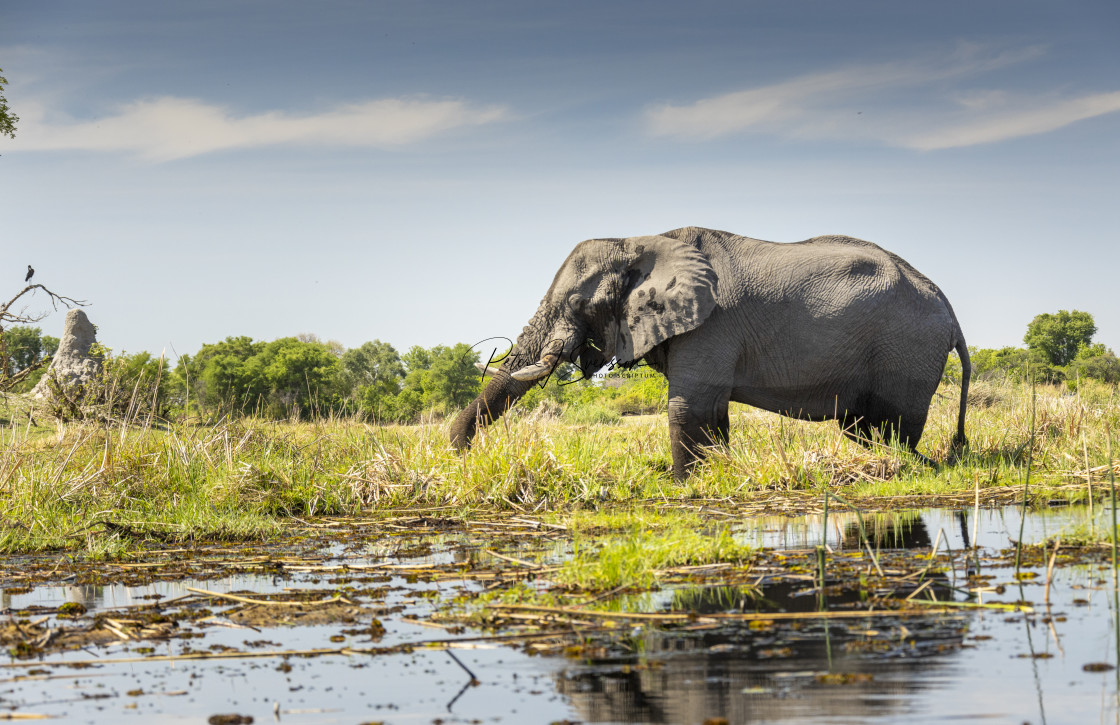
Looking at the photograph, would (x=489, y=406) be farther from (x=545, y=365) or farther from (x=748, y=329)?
(x=748, y=329)

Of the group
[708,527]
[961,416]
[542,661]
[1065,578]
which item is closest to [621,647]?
[542,661]

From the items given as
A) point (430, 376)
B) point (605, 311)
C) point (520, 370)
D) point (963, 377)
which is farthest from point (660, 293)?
point (430, 376)

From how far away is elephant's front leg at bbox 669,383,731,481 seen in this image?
1157 cm

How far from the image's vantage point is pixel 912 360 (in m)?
11.9

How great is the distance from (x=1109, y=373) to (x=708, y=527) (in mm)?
38984

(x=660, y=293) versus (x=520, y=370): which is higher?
(x=660, y=293)

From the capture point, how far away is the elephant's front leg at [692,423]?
38.0 ft

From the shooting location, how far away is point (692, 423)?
1159 cm

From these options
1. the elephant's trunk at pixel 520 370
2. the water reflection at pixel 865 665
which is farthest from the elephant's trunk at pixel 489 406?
the water reflection at pixel 865 665

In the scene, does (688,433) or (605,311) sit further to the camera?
(605,311)

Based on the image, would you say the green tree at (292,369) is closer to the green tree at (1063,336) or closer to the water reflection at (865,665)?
the green tree at (1063,336)

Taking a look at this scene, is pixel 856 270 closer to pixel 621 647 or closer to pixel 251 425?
pixel 251 425

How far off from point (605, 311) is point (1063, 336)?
171 feet

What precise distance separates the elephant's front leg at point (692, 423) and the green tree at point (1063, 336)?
164 ft
